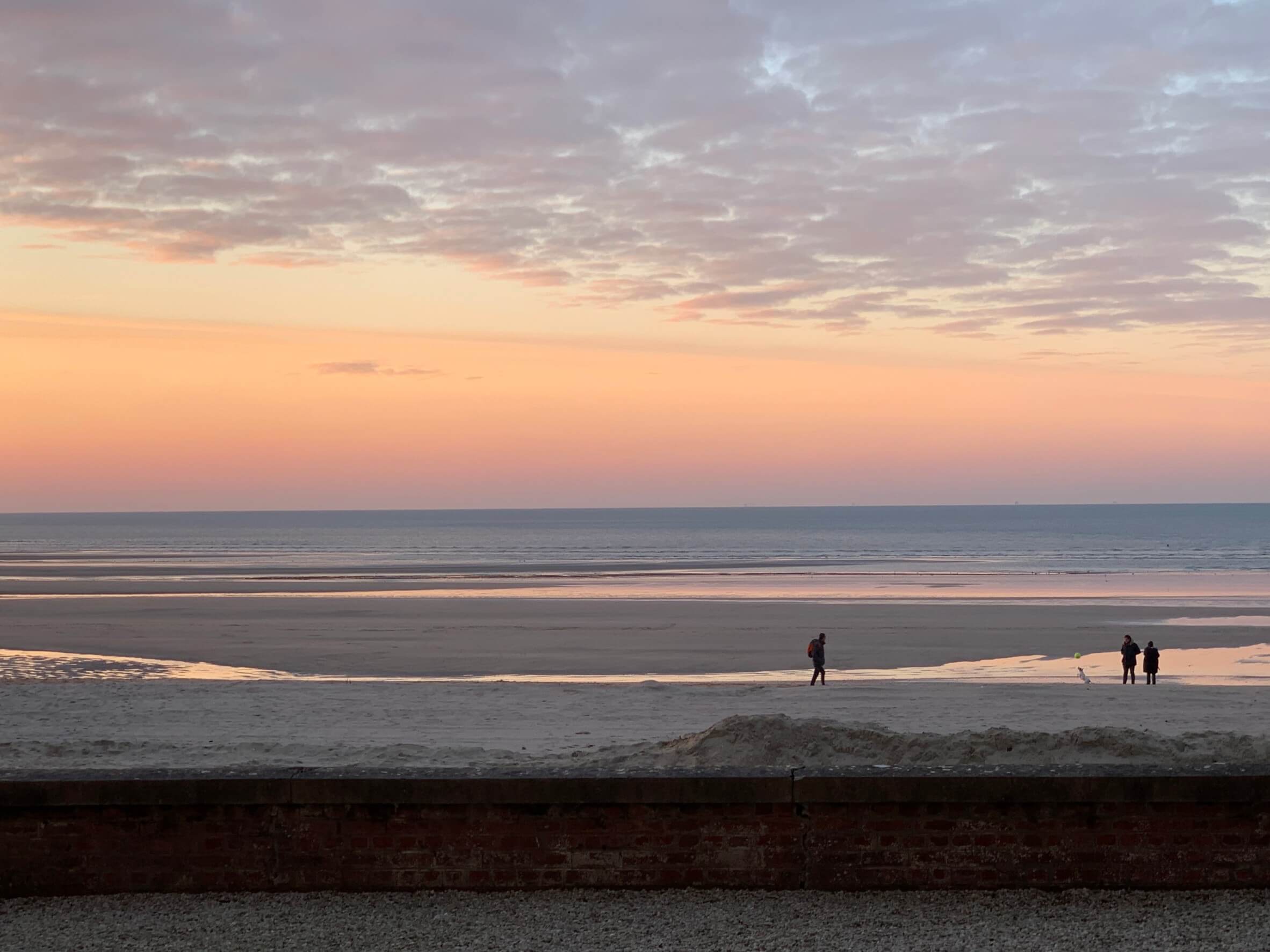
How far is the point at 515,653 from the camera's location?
31594 mm

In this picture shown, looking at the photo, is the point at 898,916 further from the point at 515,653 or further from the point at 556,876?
the point at 515,653

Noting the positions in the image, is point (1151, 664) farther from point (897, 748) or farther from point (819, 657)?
point (897, 748)

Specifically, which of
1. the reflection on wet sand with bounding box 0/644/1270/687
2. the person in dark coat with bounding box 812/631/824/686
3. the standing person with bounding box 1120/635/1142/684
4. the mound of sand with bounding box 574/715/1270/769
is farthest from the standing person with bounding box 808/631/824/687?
the mound of sand with bounding box 574/715/1270/769

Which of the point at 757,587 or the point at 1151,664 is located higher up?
the point at 1151,664

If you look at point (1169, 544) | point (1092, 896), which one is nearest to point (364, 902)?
point (1092, 896)

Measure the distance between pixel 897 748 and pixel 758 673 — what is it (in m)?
14.9

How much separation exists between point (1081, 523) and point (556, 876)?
207485 millimetres

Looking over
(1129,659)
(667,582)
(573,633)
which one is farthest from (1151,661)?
(667,582)

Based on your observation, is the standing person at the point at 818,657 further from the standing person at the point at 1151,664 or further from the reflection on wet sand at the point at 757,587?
the reflection on wet sand at the point at 757,587

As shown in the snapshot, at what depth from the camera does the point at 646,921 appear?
20.6 ft

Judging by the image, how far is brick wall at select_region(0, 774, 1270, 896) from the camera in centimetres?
666

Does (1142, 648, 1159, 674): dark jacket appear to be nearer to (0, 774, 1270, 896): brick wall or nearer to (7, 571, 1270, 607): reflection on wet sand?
(0, 774, 1270, 896): brick wall

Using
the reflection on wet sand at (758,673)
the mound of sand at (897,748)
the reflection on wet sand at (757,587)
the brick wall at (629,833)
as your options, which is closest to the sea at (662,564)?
the reflection on wet sand at (757,587)

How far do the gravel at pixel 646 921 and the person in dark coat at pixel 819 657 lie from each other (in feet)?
58.6
